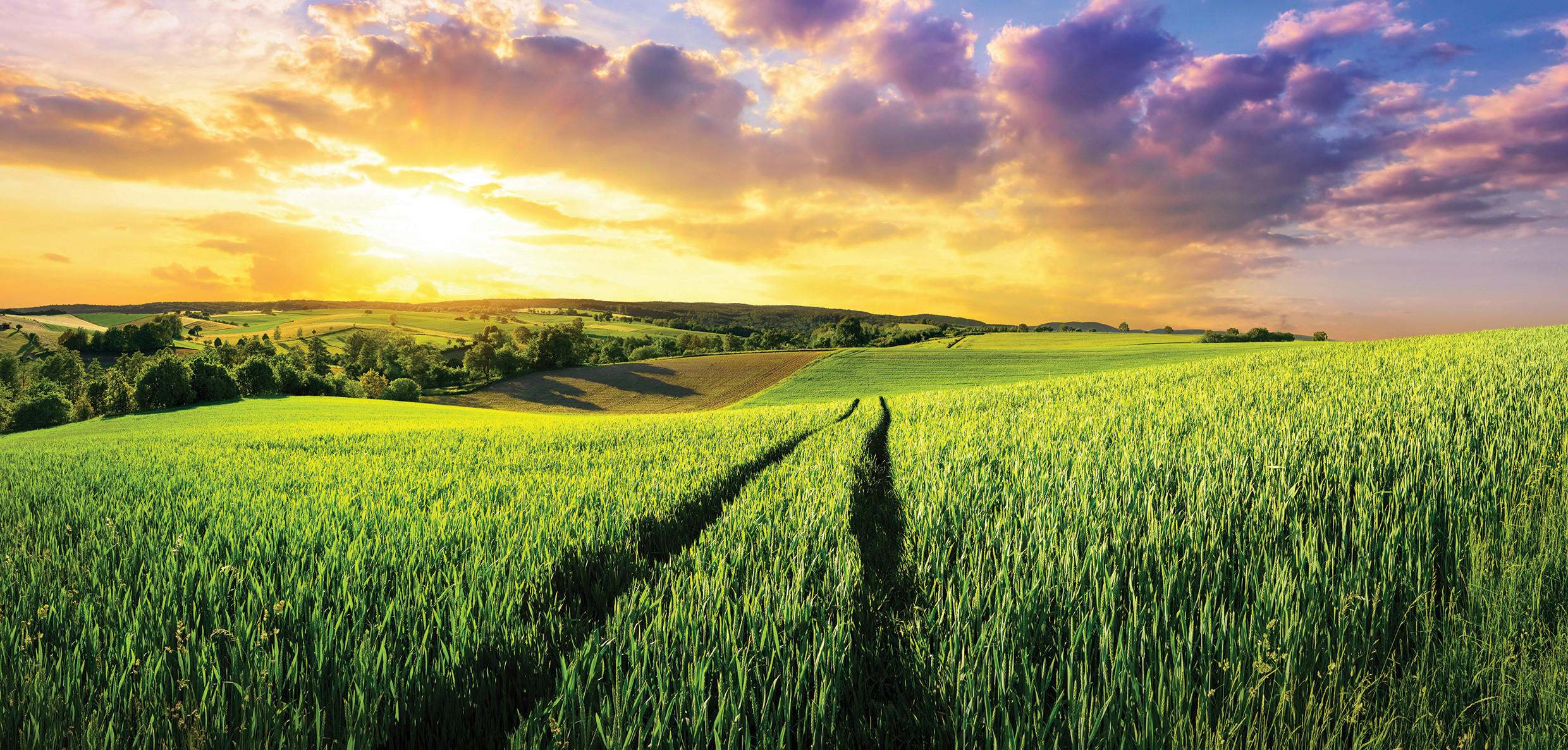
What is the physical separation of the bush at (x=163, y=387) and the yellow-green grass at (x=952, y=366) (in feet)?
181

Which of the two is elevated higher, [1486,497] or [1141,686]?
[1486,497]

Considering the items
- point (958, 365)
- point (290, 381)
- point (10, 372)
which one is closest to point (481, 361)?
point (290, 381)

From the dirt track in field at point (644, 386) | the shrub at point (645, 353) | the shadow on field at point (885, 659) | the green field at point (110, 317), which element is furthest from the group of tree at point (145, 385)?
the shadow on field at point (885, 659)

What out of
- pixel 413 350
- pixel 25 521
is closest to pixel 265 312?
pixel 413 350

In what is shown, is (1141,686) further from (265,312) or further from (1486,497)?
(265,312)

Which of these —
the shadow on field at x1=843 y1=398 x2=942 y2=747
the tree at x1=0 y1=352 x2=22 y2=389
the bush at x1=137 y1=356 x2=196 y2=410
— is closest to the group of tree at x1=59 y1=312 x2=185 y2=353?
the tree at x1=0 y1=352 x2=22 y2=389

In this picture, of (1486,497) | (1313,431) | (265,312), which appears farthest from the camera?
(265,312)

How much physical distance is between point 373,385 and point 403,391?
768cm

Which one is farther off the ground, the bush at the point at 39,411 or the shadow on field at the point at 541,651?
the shadow on field at the point at 541,651

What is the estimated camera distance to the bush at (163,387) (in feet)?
173

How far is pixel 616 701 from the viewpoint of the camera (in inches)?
68.6

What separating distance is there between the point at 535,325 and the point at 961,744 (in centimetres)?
14610

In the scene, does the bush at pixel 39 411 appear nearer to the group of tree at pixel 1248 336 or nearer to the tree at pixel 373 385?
the tree at pixel 373 385

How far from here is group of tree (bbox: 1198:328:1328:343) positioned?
76925 millimetres
